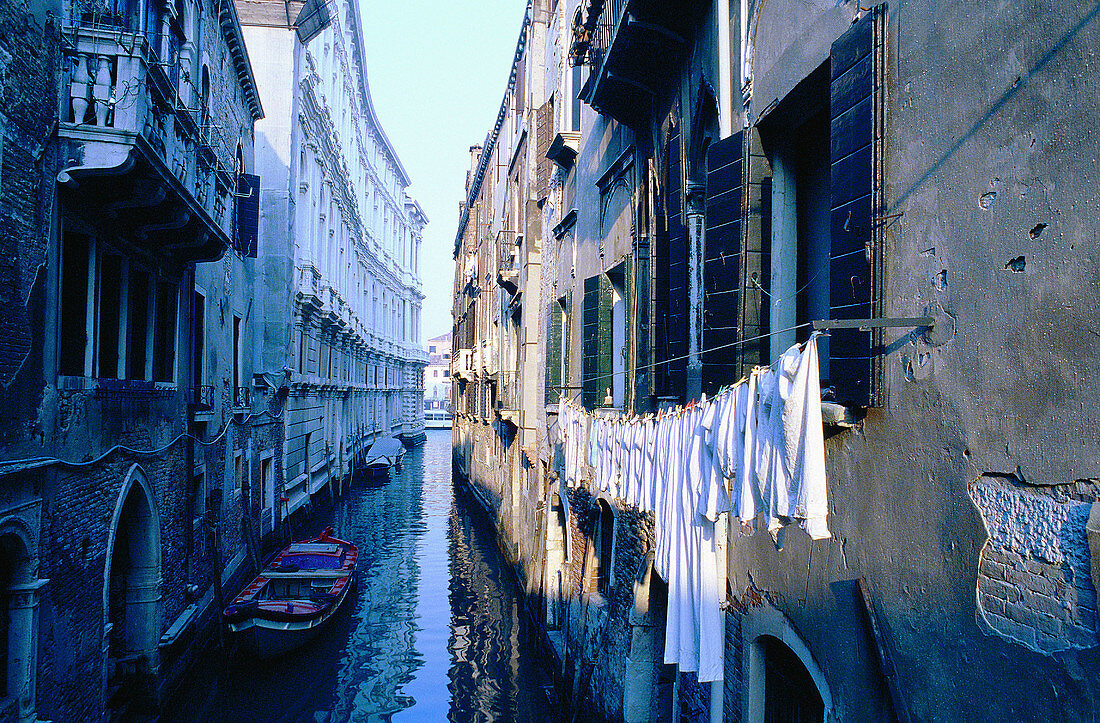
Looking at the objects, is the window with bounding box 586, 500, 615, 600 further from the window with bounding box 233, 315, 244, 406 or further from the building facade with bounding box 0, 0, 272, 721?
the window with bounding box 233, 315, 244, 406

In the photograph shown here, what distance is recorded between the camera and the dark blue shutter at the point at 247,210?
561 inches

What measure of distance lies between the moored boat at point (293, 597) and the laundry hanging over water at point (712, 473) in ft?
21.3

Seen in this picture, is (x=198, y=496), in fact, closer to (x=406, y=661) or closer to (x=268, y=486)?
(x=406, y=661)

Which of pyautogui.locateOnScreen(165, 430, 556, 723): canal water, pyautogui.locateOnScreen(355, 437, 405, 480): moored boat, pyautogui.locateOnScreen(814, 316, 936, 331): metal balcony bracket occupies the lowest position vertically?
pyautogui.locateOnScreen(165, 430, 556, 723): canal water

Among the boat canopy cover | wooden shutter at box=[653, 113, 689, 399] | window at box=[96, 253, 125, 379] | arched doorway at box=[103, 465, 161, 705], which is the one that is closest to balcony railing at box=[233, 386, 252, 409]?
arched doorway at box=[103, 465, 161, 705]

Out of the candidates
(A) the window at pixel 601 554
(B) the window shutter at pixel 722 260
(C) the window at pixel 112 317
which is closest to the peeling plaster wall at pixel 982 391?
(B) the window shutter at pixel 722 260

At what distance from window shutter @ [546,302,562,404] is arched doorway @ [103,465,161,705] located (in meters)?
5.91

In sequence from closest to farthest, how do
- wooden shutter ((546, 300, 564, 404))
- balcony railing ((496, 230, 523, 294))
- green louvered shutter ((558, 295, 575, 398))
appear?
green louvered shutter ((558, 295, 575, 398)) < wooden shutter ((546, 300, 564, 404)) < balcony railing ((496, 230, 523, 294))

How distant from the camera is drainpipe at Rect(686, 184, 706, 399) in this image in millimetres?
5883

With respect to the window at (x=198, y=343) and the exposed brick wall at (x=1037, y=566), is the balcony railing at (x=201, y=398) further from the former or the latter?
the exposed brick wall at (x=1037, y=566)

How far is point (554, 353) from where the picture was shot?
12.1 m

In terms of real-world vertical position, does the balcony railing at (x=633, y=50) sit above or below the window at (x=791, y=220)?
above

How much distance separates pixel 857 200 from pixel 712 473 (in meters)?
1.85

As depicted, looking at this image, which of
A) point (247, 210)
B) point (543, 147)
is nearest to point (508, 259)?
point (543, 147)
